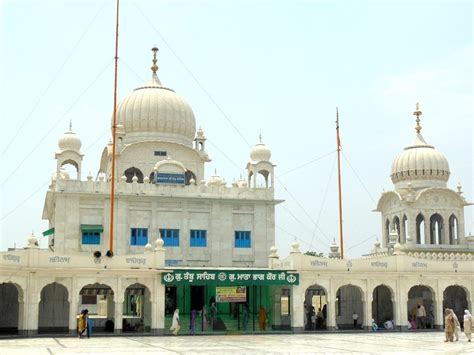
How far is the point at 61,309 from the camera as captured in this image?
103 ft

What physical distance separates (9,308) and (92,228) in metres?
8.13

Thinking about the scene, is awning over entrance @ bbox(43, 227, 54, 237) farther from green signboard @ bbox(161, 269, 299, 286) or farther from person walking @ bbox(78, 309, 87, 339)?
person walking @ bbox(78, 309, 87, 339)

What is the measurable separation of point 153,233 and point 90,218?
3.49 metres

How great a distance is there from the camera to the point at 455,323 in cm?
2639

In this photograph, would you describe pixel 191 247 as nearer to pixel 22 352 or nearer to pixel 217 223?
pixel 217 223

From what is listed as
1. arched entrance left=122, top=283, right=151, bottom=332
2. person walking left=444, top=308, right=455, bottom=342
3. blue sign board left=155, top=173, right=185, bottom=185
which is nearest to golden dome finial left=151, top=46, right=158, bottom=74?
blue sign board left=155, top=173, right=185, bottom=185

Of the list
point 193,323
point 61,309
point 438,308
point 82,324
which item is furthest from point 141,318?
point 438,308

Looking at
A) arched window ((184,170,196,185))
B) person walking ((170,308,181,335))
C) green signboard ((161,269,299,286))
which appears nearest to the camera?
person walking ((170,308,181,335))

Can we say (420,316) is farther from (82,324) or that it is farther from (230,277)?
(82,324)

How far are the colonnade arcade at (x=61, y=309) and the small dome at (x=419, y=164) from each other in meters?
20.0

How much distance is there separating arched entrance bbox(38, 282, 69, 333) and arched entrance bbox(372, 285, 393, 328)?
15.4 meters

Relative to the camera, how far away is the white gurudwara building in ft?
101

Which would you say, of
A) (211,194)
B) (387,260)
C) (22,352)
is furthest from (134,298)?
(22,352)

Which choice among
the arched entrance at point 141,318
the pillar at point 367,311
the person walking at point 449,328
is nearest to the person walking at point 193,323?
the arched entrance at point 141,318
